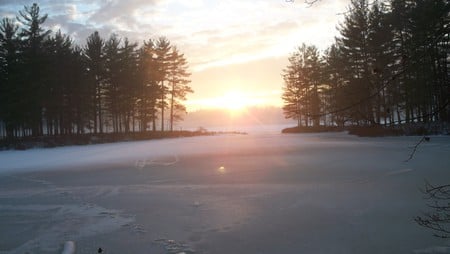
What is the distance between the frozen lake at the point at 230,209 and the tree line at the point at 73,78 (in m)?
23.0

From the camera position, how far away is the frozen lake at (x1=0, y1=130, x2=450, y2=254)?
188 inches

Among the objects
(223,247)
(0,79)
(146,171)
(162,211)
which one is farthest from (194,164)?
(0,79)

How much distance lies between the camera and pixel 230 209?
652cm

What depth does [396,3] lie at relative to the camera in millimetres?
2969

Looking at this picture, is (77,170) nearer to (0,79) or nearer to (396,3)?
(396,3)

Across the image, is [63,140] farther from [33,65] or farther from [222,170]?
[222,170]

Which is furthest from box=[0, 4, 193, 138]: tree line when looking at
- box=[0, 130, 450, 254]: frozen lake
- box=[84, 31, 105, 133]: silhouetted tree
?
box=[0, 130, 450, 254]: frozen lake

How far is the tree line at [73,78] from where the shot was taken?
31625 mm

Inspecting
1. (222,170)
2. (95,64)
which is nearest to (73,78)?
(95,64)

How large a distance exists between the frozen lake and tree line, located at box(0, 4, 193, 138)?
75.5 ft

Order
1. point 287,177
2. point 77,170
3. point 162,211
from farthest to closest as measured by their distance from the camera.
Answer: point 77,170
point 287,177
point 162,211

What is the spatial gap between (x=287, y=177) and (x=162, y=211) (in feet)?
13.1

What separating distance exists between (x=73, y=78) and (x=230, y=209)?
109ft

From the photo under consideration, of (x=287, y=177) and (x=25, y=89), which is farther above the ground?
(x=25, y=89)
